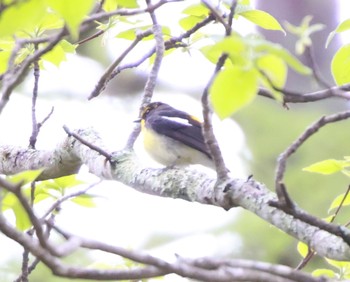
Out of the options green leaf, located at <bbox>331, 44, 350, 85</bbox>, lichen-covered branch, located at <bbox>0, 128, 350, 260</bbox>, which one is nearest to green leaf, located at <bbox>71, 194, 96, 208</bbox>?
lichen-covered branch, located at <bbox>0, 128, 350, 260</bbox>

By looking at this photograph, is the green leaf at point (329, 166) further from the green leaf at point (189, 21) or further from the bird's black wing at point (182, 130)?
the bird's black wing at point (182, 130)

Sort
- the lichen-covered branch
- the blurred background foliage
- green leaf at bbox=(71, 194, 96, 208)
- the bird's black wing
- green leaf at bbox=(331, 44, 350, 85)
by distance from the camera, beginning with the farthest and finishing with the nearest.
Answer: the blurred background foliage
the bird's black wing
green leaf at bbox=(71, 194, 96, 208)
green leaf at bbox=(331, 44, 350, 85)
the lichen-covered branch

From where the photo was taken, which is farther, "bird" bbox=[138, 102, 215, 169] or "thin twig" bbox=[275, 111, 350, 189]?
"bird" bbox=[138, 102, 215, 169]

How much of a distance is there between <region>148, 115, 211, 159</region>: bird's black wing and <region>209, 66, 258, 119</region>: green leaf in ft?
6.20

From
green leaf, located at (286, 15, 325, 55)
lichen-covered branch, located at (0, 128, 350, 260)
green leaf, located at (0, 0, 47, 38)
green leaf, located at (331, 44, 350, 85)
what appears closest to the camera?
green leaf, located at (0, 0, 47, 38)

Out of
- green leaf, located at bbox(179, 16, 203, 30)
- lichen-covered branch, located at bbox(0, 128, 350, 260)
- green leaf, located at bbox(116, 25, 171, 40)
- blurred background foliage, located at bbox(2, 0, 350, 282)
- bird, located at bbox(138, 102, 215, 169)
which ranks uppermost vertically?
green leaf, located at bbox(179, 16, 203, 30)

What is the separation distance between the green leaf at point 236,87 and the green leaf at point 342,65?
1.45 feet

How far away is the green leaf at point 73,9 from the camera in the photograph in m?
0.83

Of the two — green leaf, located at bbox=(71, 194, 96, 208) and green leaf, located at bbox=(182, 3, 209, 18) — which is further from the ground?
green leaf, located at bbox=(182, 3, 209, 18)

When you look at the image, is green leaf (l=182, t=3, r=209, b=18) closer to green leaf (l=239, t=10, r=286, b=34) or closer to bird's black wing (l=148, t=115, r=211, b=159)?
green leaf (l=239, t=10, r=286, b=34)

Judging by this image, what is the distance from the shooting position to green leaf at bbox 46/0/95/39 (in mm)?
833

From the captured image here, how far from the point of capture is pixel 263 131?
14.9 feet

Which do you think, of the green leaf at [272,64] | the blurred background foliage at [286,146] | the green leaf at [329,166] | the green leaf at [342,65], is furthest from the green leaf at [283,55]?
the blurred background foliage at [286,146]

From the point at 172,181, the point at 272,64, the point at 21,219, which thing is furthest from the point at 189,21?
the point at 272,64
